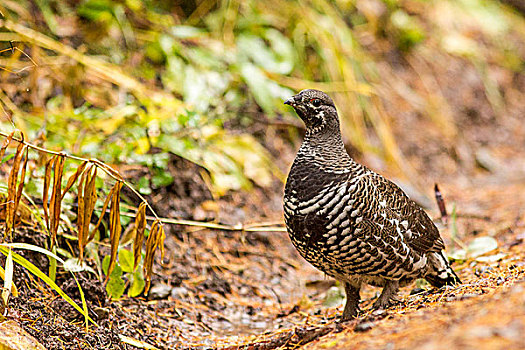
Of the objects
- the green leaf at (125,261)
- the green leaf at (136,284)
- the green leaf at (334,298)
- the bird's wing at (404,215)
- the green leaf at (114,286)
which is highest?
the bird's wing at (404,215)

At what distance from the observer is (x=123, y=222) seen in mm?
4117

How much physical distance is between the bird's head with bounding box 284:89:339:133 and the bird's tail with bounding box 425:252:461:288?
1.10 meters

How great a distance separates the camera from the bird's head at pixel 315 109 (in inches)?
147

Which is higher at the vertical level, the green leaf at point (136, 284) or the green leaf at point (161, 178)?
the green leaf at point (161, 178)

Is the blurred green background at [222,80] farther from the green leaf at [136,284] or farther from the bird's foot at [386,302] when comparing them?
the bird's foot at [386,302]

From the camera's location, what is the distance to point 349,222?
3.35m

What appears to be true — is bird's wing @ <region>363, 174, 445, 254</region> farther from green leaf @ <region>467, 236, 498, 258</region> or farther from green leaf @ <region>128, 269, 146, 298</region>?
green leaf @ <region>128, 269, 146, 298</region>

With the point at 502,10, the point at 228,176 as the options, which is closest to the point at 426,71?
the point at 502,10

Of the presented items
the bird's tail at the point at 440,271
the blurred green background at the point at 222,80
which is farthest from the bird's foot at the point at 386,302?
the blurred green background at the point at 222,80

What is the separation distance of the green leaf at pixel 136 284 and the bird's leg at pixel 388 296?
59.3 inches

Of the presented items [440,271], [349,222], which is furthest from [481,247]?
[349,222]

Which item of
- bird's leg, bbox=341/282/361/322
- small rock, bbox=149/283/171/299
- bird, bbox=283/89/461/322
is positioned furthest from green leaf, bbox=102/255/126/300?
bird's leg, bbox=341/282/361/322

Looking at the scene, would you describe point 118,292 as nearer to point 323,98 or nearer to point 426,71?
point 323,98

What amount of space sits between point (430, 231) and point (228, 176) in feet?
7.06
